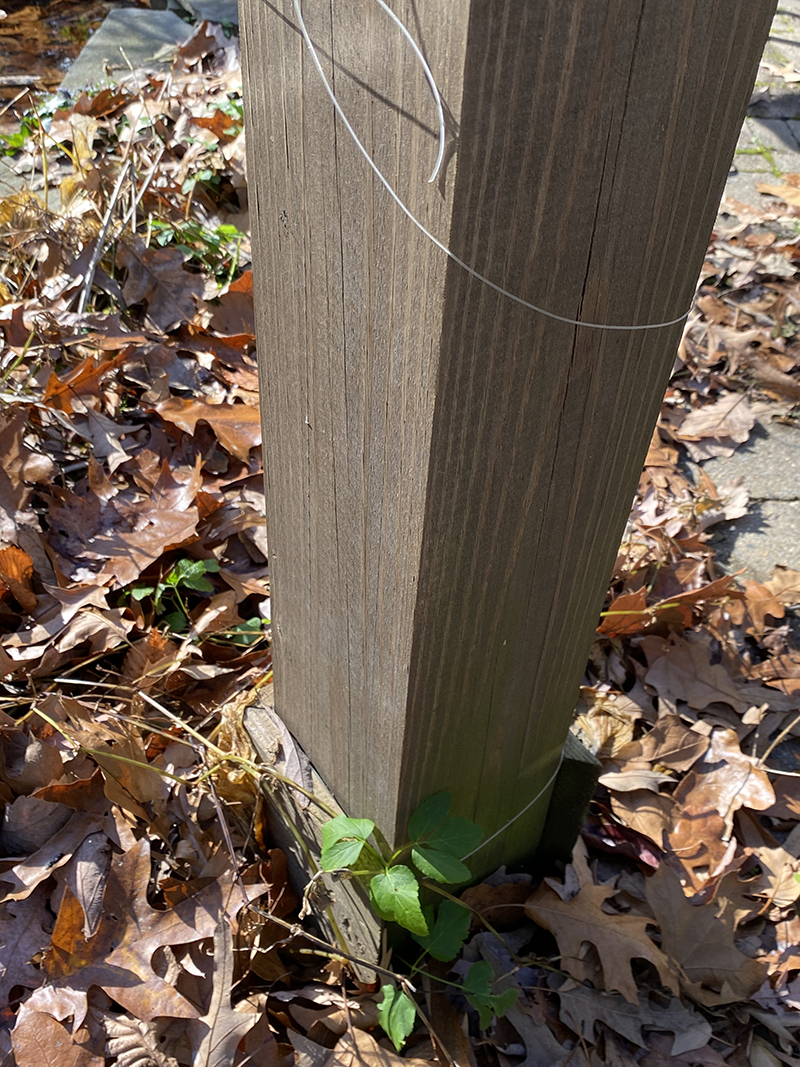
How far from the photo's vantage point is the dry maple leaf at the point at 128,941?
5.09ft

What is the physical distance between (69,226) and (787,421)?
8.84 ft

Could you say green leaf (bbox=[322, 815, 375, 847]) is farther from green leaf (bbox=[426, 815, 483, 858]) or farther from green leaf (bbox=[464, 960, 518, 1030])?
green leaf (bbox=[464, 960, 518, 1030])

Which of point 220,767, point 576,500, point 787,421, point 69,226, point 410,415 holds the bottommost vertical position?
point 220,767

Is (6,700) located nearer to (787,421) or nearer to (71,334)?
(71,334)

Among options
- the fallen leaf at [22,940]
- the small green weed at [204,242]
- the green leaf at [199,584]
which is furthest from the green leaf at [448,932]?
the small green weed at [204,242]

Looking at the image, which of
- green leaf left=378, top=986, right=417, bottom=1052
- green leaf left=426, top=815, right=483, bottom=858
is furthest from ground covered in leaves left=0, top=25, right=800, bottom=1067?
green leaf left=426, top=815, right=483, bottom=858

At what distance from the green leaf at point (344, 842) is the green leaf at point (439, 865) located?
3.5 inches

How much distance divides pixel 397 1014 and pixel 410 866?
10.1 inches

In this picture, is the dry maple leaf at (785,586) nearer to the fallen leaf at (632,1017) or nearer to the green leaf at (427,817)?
the fallen leaf at (632,1017)

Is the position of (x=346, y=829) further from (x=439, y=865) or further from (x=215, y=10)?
(x=215, y=10)

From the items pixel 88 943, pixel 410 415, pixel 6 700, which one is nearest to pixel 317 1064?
pixel 88 943

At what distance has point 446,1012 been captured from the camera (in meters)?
1.66

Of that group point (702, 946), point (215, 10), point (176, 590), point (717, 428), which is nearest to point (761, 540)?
point (717, 428)

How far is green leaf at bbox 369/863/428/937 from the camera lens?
1341mm
